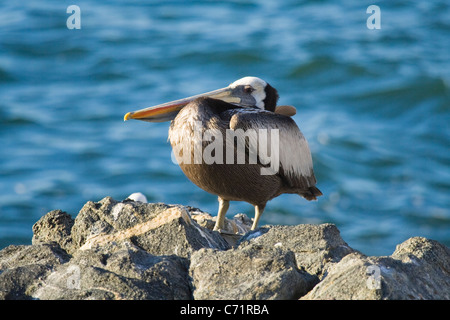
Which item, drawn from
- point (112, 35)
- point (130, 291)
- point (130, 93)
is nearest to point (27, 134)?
point (130, 93)

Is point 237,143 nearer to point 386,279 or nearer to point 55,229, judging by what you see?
point 55,229

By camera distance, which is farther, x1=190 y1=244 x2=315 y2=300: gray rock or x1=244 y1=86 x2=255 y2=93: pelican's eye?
x1=244 y1=86 x2=255 y2=93: pelican's eye

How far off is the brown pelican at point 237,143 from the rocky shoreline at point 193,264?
767 mm

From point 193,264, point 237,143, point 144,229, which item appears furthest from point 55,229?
point 237,143

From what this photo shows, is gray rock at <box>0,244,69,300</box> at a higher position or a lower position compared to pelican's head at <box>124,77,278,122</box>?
lower

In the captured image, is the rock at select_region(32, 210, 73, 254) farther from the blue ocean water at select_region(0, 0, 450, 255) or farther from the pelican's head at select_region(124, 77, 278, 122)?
the blue ocean water at select_region(0, 0, 450, 255)

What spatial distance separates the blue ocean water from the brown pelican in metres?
7.68

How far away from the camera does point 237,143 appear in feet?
18.1

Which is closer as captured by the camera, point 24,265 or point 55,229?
point 24,265

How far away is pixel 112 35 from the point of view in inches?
922

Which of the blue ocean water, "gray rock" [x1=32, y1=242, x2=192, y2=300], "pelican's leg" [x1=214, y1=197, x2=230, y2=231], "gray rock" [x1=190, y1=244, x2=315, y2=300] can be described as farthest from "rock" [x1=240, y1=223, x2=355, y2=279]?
the blue ocean water

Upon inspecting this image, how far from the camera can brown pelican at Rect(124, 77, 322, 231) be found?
5.42m

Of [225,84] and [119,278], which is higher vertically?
[119,278]

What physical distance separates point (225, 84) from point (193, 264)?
15.2m
